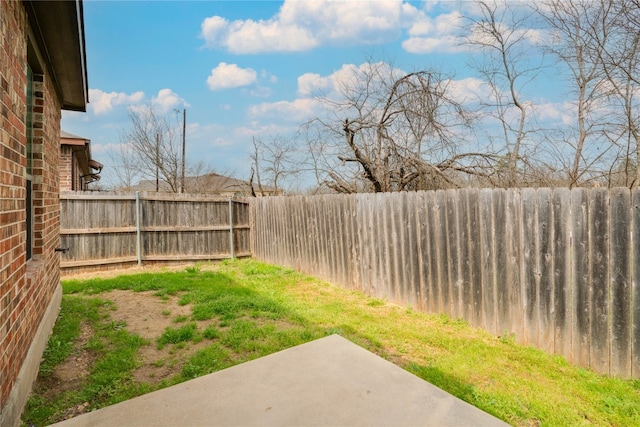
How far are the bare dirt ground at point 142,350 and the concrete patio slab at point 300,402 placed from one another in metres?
1.63

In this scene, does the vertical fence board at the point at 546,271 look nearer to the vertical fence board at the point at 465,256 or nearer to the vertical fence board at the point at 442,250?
the vertical fence board at the point at 465,256

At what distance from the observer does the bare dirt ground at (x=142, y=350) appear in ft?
10.1

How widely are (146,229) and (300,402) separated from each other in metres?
8.56

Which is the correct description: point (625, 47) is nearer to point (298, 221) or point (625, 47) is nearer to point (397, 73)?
point (397, 73)

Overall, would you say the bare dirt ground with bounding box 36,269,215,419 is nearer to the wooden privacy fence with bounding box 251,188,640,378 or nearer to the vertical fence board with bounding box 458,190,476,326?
the wooden privacy fence with bounding box 251,188,640,378

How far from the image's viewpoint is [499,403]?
2.63 metres

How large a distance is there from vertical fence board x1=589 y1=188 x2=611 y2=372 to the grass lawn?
0.70 ft

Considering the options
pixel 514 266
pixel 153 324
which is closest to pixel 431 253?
pixel 514 266

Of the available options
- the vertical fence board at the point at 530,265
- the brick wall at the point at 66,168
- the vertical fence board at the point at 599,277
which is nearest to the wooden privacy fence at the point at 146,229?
the brick wall at the point at 66,168

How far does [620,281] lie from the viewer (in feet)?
9.90

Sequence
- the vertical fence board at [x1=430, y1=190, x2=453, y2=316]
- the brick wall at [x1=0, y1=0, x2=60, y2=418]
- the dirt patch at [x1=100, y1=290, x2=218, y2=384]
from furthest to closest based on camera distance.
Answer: the vertical fence board at [x1=430, y1=190, x2=453, y2=316]
the dirt patch at [x1=100, y1=290, x2=218, y2=384]
the brick wall at [x1=0, y1=0, x2=60, y2=418]

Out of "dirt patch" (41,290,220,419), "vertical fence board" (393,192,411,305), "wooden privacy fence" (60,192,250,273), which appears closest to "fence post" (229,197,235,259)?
"wooden privacy fence" (60,192,250,273)

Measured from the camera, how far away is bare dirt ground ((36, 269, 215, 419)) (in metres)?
3.08

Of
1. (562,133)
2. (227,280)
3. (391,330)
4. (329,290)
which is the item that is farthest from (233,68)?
(391,330)
